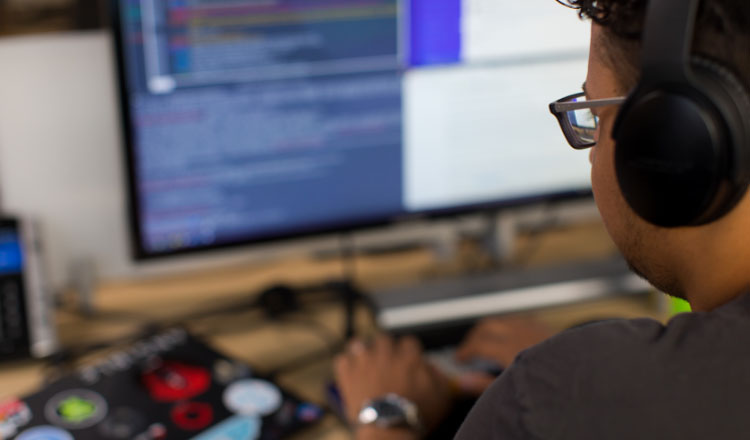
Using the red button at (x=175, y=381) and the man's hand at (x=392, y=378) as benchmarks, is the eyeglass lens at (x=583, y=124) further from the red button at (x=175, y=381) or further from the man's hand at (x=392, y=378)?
the red button at (x=175, y=381)

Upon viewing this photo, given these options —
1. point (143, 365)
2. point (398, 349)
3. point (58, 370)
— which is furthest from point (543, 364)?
point (58, 370)

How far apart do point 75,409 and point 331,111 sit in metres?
0.47

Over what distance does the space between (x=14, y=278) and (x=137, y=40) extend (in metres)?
0.34

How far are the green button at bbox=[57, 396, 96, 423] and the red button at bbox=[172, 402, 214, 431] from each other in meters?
0.09

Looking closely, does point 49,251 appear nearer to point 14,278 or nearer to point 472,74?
point 14,278

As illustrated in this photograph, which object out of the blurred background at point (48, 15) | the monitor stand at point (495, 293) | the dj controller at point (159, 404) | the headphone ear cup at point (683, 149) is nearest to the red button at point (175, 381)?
the dj controller at point (159, 404)

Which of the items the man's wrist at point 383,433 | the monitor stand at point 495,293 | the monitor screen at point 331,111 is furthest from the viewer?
the monitor stand at point 495,293

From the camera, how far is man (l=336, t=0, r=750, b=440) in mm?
426

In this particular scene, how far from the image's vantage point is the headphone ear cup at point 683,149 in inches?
17.1

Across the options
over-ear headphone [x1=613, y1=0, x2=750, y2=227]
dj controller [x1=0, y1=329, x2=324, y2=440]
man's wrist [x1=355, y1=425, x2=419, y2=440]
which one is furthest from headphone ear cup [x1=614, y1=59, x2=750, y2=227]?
dj controller [x1=0, y1=329, x2=324, y2=440]

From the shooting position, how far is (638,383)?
1.42 ft

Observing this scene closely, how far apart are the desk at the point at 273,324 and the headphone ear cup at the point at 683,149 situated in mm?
521

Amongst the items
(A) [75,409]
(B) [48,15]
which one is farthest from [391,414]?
(B) [48,15]

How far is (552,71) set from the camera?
112cm
